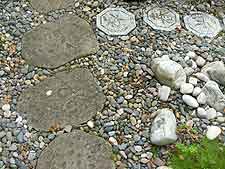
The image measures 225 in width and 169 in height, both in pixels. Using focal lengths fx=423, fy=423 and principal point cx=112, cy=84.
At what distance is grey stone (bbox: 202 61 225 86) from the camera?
273cm

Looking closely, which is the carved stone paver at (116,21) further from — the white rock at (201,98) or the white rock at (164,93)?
the white rock at (201,98)

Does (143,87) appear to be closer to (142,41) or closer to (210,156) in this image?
(142,41)

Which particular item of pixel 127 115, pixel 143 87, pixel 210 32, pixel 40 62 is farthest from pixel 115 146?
pixel 210 32

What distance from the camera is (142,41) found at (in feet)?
9.75

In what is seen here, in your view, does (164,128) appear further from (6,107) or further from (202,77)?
(6,107)

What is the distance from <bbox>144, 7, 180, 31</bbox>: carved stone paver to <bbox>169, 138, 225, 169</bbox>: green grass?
38.1 inches

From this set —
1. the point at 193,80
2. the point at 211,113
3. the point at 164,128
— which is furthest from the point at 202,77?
the point at 164,128

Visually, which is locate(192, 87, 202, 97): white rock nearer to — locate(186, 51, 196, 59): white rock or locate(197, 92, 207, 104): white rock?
locate(197, 92, 207, 104): white rock

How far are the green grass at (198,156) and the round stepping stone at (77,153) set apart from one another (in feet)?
1.23

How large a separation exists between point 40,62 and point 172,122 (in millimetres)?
981

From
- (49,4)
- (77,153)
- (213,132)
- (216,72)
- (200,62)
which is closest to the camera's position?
(77,153)

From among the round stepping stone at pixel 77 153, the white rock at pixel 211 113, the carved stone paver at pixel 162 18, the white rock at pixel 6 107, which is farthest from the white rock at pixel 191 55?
the white rock at pixel 6 107

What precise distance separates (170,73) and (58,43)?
82cm

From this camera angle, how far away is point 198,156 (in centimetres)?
240
